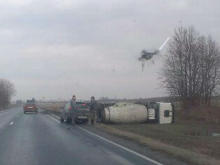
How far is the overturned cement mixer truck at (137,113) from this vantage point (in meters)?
29.0

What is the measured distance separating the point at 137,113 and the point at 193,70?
16.3m

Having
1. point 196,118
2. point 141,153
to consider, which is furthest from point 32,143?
point 196,118

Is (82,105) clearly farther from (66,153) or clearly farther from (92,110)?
(66,153)

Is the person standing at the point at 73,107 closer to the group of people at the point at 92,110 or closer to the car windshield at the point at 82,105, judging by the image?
the group of people at the point at 92,110

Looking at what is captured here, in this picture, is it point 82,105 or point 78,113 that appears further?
point 82,105

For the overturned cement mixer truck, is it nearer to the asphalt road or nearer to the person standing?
the person standing

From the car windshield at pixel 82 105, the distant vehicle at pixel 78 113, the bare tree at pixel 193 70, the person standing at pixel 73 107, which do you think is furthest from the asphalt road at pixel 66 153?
the bare tree at pixel 193 70

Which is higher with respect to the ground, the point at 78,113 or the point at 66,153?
the point at 78,113

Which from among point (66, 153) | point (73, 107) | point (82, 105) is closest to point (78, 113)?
point (73, 107)

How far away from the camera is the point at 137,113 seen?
2925 cm

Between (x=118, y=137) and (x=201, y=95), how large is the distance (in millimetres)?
26128

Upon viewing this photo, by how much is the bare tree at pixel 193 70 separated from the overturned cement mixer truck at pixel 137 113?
13.7 metres

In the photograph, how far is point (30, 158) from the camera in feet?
39.9

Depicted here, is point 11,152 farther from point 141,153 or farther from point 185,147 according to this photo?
point 185,147
